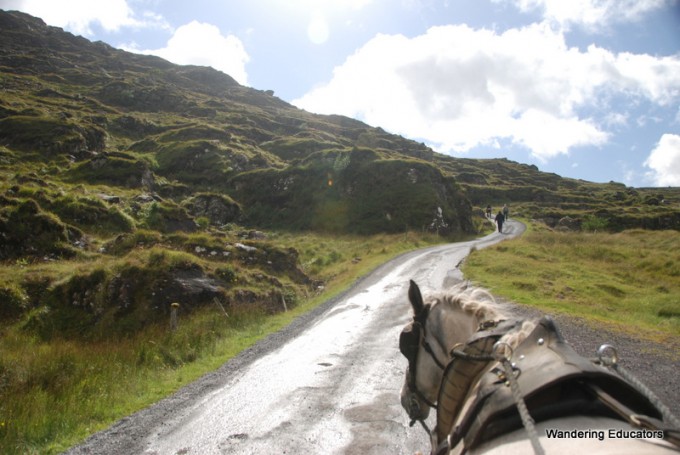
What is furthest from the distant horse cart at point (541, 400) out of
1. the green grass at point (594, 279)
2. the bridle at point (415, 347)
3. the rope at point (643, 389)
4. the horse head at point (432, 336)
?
the green grass at point (594, 279)

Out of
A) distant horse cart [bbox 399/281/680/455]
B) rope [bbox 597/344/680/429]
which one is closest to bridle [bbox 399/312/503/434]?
distant horse cart [bbox 399/281/680/455]

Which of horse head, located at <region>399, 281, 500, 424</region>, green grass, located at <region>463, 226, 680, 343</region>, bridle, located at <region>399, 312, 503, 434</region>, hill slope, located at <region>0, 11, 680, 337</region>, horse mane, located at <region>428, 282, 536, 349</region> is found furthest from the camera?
hill slope, located at <region>0, 11, 680, 337</region>

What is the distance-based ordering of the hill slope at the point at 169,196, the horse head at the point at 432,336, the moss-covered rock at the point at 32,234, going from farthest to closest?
the moss-covered rock at the point at 32,234, the hill slope at the point at 169,196, the horse head at the point at 432,336

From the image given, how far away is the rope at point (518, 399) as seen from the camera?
75.0 inches

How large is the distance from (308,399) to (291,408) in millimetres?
397

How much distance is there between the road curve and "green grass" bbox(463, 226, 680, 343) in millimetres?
7406

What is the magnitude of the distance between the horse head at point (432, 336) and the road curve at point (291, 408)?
5.74 ft

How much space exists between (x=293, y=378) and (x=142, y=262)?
1044cm

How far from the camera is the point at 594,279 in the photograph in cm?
1838

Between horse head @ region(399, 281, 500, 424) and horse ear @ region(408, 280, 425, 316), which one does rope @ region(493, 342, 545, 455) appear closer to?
horse head @ region(399, 281, 500, 424)

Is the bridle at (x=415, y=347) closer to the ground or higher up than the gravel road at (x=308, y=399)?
higher up

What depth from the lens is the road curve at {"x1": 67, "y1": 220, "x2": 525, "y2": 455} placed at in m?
5.02

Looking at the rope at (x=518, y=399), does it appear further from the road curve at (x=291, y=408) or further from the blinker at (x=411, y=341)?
the road curve at (x=291, y=408)

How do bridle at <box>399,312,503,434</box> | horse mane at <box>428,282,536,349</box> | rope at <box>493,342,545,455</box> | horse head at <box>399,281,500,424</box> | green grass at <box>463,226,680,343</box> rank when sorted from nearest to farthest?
rope at <box>493,342,545,455</box> < horse mane at <box>428,282,536,349</box> < horse head at <box>399,281,500,424</box> < bridle at <box>399,312,503,434</box> < green grass at <box>463,226,680,343</box>
